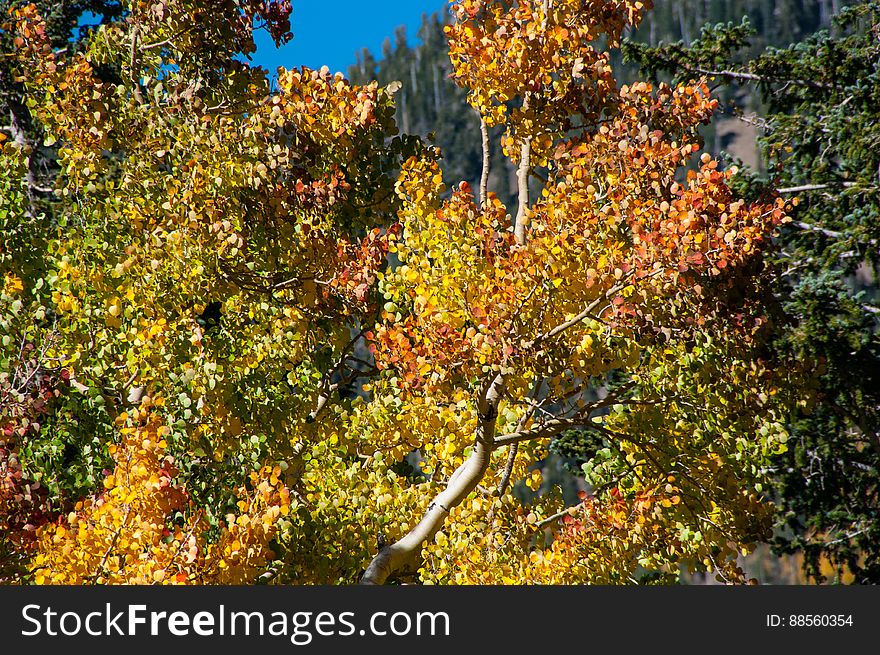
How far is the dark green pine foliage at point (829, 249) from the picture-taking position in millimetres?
14297

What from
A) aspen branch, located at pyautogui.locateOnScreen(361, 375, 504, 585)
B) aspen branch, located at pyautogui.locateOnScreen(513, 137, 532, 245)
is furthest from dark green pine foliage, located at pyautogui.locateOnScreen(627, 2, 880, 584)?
aspen branch, located at pyautogui.locateOnScreen(361, 375, 504, 585)

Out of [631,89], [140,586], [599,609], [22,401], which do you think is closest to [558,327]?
[599,609]

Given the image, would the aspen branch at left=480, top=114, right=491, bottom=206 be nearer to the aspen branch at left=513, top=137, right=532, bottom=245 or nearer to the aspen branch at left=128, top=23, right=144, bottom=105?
the aspen branch at left=513, top=137, right=532, bottom=245

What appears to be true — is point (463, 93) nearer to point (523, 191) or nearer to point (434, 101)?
point (434, 101)

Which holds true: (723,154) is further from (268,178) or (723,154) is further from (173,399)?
(173,399)

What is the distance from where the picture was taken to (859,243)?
14.1 metres

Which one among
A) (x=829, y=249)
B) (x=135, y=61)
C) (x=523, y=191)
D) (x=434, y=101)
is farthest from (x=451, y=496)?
(x=434, y=101)

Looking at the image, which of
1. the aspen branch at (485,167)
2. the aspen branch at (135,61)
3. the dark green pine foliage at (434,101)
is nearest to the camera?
the aspen branch at (485,167)

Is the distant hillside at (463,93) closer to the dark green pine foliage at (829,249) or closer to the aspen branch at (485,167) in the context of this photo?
the dark green pine foliage at (829,249)

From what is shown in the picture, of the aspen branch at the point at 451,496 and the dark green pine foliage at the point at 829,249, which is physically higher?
the dark green pine foliage at the point at 829,249

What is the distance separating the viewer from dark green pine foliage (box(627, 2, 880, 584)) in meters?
14.3

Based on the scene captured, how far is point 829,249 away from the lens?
14477 mm

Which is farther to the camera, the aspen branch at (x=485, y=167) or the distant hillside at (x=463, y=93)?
the distant hillside at (x=463, y=93)

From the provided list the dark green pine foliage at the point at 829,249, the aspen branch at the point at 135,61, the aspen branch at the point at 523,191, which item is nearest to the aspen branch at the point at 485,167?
the aspen branch at the point at 523,191
